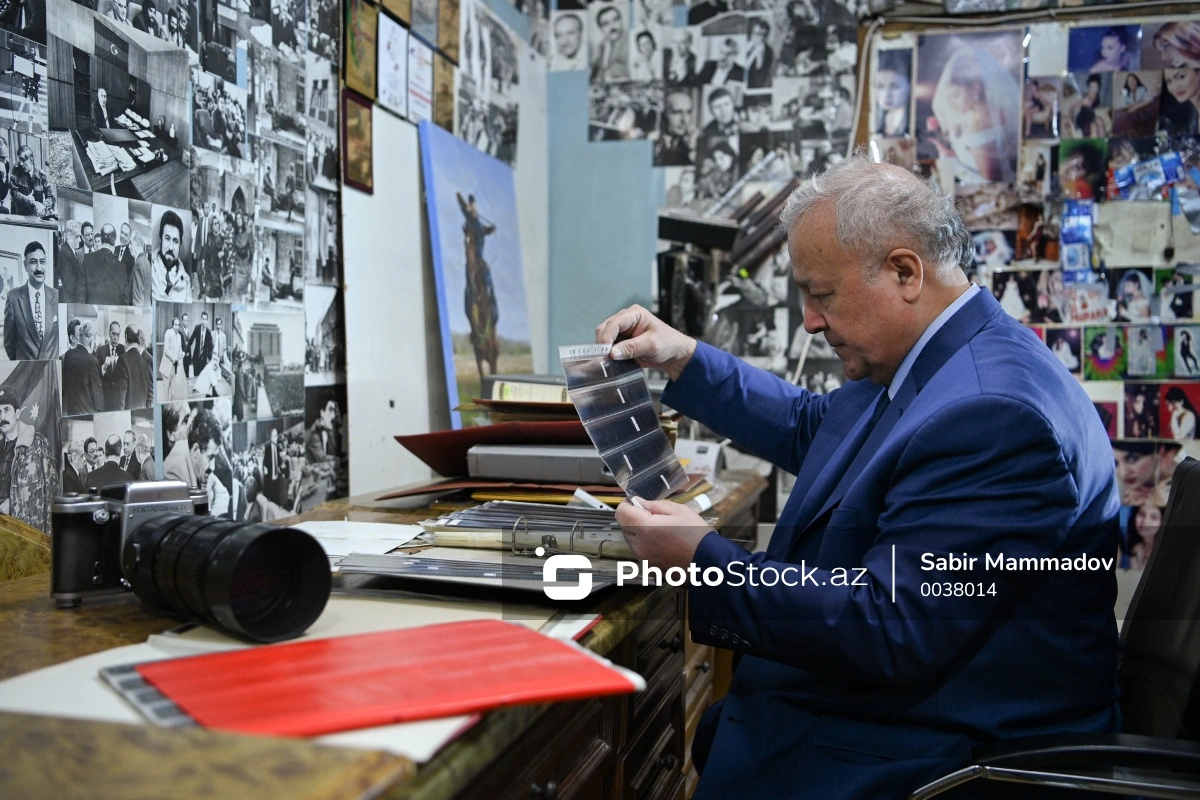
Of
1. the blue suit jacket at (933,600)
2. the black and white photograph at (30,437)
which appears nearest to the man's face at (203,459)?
the black and white photograph at (30,437)

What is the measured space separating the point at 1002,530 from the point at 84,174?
4.84 ft

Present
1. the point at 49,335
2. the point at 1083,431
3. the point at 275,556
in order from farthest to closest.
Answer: the point at 49,335 < the point at 1083,431 < the point at 275,556

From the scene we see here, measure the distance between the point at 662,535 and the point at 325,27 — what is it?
161 centimetres

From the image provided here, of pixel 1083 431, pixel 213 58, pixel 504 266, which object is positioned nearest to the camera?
pixel 1083 431

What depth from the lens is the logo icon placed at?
1130 millimetres

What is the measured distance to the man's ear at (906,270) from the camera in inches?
55.7

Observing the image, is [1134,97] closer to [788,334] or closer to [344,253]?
[788,334]

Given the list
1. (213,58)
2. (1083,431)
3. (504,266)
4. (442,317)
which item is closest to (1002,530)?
(1083,431)

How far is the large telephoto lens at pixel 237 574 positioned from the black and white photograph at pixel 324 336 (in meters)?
1.22

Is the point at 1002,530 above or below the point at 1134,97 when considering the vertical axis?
below

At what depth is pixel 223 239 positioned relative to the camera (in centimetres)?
189

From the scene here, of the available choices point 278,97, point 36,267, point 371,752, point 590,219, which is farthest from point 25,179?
point 590,219

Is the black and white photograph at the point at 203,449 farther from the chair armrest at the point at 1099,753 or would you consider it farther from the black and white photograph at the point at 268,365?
the chair armrest at the point at 1099,753

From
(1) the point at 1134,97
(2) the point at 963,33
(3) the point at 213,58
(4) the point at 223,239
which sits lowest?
(4) the point at 223,239
